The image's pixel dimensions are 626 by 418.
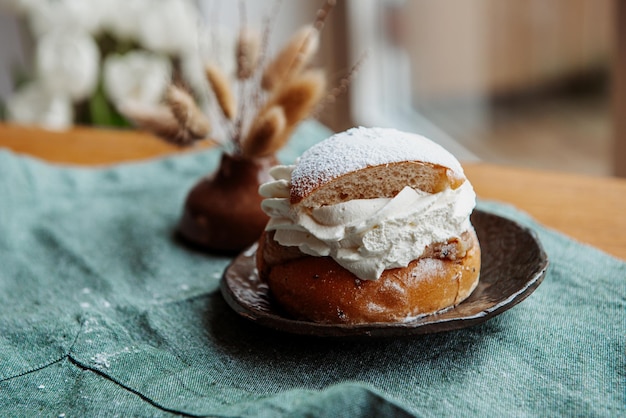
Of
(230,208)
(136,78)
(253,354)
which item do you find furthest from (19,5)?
(253,354)

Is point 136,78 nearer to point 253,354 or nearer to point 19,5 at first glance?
point 19,5

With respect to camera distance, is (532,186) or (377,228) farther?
(532,186)

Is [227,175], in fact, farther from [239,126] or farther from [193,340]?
[193,340]

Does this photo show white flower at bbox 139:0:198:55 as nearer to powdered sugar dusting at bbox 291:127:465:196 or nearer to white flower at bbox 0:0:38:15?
white flower at bbox 0:0:38:15

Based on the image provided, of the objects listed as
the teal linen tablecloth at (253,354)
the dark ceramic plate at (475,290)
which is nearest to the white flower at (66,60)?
the teal linen tablecloth at (253,354)

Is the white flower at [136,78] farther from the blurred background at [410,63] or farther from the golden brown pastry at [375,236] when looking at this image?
the golden brown pastry at [375,236]

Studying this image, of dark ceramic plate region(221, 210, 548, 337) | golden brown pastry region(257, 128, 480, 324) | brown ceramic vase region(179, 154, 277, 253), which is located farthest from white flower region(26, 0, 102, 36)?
golden brown pastry region(257, 128, 480, 324)

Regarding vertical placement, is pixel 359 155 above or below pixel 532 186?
above

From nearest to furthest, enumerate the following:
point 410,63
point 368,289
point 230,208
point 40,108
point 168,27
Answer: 1. point 368,289
2. point 230,208
3. point 168,27
4. point 40,108
5. point 410,63
